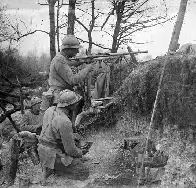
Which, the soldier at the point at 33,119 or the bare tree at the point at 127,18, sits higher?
the bare tree at the point at 127,18

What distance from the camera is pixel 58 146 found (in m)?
4.93

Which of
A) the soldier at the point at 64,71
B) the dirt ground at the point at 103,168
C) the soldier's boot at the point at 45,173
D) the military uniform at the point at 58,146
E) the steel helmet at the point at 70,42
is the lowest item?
the dirt ground at the point at 103,168

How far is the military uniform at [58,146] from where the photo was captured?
475cm

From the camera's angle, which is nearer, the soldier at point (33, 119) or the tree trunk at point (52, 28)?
the soldier at point (33, 119)

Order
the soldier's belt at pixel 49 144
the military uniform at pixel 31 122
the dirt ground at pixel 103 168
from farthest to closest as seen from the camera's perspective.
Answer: the military uniform at pixel 31 122 < the dirt ground at pixel 103 168 < the soldier's belt at pixel 49 144

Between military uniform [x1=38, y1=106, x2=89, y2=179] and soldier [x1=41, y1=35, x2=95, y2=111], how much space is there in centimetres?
120

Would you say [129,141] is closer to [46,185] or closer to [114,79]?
[46,185]

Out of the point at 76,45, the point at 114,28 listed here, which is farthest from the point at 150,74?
the point at 114,28

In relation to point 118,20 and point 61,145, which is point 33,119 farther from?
point 118,20

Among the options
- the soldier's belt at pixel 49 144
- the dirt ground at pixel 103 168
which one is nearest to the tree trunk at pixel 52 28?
the dirt ground at pixel 103 168

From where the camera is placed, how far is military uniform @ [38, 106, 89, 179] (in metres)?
4.75

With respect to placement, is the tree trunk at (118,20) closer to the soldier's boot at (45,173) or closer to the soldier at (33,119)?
the soldier at (33,119)

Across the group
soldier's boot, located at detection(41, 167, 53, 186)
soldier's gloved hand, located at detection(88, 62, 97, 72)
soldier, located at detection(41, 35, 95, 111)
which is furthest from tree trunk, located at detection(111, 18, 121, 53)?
soldier's boot, located at detection(41, 167, 53, 186)

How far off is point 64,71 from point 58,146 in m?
1.64
